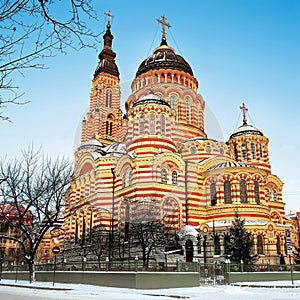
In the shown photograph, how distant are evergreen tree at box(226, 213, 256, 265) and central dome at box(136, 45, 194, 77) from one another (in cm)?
2528

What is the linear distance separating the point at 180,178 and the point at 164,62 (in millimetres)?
19226

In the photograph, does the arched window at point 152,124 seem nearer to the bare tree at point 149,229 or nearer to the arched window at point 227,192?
the bare tree at point 149,229

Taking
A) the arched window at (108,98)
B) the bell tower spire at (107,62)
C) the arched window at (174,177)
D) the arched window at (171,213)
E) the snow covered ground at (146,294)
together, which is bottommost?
the snow covered ground at (146,294)

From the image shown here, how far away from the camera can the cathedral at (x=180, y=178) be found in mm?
32250

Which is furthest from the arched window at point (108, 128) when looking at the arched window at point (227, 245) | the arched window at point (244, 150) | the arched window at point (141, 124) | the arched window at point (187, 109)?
the arched window at point (227, 245)

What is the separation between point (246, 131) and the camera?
44.7 m

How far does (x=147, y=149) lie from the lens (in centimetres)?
3575

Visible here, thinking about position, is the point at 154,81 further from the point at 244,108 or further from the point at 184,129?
the point at 244,108

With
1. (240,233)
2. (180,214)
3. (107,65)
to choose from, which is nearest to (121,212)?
(180,214)

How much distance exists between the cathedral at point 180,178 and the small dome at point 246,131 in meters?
0.12

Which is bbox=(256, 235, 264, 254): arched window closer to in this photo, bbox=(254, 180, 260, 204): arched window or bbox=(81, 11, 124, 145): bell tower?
bbox=(254, 180, 260, 204): arched window

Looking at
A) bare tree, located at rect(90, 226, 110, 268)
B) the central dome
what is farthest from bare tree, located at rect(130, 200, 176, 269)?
the central dome

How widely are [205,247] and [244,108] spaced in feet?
76.2

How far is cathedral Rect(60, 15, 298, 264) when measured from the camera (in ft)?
106
